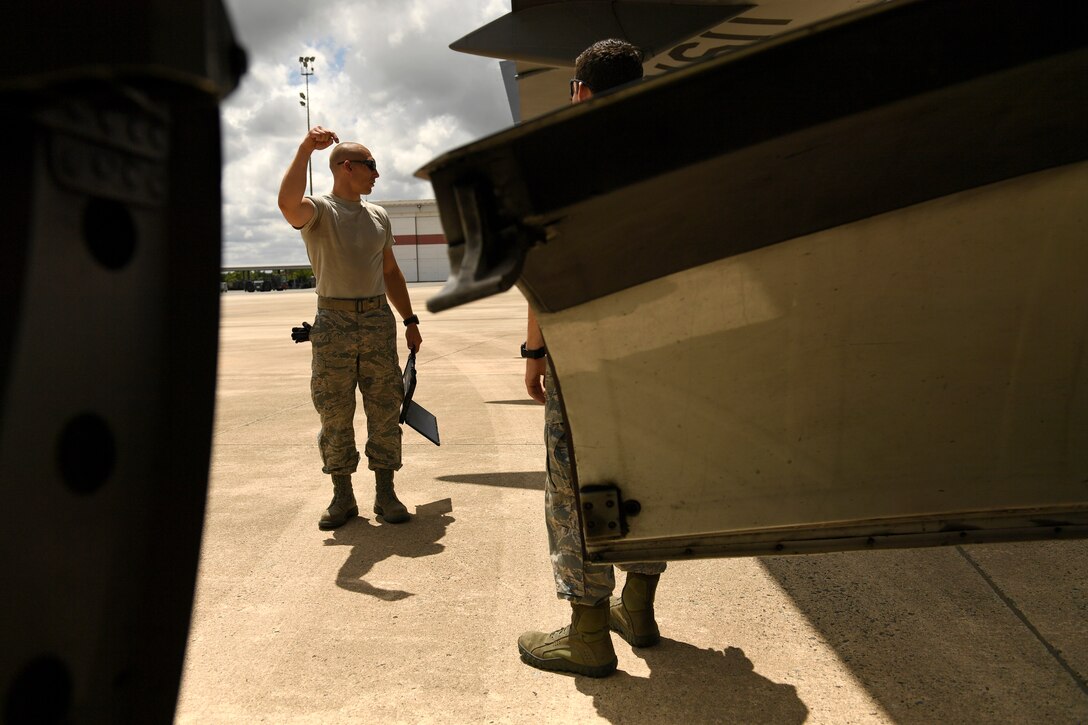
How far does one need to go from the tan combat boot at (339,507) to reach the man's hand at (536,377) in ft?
4.85

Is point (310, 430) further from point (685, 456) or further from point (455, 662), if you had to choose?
point (685, 456)

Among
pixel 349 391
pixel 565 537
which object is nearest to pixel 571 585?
pixel 565 537

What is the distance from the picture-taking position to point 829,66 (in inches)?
47.4

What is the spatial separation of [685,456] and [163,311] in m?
1.03

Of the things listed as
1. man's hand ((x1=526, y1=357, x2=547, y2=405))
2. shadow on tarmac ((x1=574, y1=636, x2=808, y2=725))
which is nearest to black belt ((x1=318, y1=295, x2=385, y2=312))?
man's hand ((x1=526, y1=357, x2=547, y2=405))

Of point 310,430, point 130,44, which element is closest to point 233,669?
point 130,44

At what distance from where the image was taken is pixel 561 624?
261 cm

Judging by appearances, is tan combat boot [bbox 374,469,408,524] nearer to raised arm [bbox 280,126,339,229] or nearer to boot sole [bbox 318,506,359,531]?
boot sole [bbox 318,506,359,531]

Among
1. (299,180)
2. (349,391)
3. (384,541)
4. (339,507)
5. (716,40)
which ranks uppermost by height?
(716,40)

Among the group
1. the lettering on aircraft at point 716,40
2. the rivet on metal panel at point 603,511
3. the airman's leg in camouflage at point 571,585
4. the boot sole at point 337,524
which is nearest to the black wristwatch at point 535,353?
the airman's leg in camouflage at point 571,585

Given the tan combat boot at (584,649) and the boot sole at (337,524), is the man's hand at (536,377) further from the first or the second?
the boot sole at (337,524)

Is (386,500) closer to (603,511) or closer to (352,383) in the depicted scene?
(352,383)

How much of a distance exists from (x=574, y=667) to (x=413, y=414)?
2104 mm

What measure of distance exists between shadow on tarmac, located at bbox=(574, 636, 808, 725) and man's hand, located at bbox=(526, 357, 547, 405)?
89 centimetres
